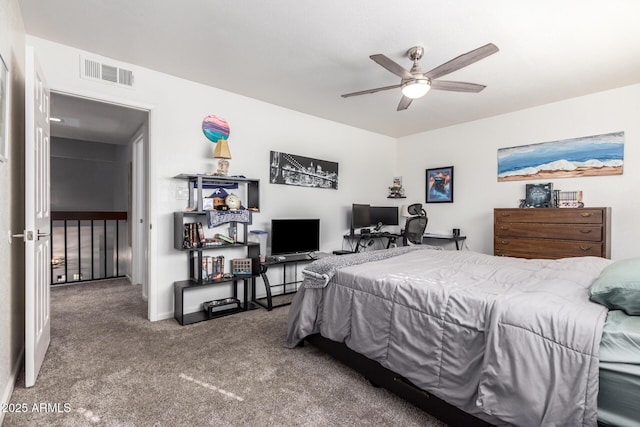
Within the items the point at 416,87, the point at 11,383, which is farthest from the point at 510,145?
the point at 11,383

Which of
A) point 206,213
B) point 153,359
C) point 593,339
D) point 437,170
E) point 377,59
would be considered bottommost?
point 153,359

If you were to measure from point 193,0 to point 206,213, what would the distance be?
1831mm

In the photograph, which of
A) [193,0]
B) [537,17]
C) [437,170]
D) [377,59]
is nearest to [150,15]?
[193,0]

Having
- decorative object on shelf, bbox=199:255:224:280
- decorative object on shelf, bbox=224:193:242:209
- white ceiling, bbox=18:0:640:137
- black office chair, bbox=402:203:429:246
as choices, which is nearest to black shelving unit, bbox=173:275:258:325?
decorative object on shelf, bbox=199:255:224:280

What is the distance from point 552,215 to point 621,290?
2.64 meters

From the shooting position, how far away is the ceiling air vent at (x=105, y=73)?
8.78 feet

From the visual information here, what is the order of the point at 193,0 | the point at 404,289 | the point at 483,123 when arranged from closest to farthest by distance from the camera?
the point at 404,289
the point at 193,0
the point at 483,123

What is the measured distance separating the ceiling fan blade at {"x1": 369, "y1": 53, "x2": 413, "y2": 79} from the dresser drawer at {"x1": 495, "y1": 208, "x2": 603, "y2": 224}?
2386 mm

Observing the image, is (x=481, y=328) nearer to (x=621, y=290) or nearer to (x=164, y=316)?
(x=621, y=290)

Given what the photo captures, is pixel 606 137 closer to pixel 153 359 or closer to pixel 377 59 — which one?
pixel 377 59

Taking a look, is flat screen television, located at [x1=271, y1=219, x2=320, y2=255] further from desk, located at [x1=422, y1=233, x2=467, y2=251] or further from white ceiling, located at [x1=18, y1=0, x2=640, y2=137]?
desk, located at [x1=422, y1=233, x2=467, y2=251]

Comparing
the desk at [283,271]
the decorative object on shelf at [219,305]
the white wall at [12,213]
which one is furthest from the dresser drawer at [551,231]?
the white wall at [12,213]

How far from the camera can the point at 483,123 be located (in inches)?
177

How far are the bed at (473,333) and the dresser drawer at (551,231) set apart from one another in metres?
1.21
